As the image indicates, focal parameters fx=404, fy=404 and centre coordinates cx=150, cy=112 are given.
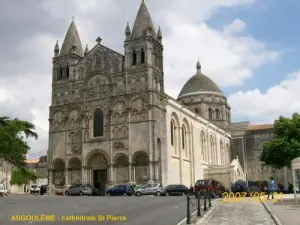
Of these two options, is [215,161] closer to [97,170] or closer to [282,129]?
[282,129]

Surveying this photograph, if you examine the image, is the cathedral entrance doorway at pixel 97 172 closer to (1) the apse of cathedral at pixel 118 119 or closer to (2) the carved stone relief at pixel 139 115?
(1) the apse of cathedral at pixel 118 119

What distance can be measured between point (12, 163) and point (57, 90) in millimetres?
10921

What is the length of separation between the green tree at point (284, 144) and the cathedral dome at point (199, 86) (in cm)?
2791

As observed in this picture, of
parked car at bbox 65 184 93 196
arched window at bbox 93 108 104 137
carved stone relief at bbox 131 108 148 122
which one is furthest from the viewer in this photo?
arched window at bbox 93 108 104 137

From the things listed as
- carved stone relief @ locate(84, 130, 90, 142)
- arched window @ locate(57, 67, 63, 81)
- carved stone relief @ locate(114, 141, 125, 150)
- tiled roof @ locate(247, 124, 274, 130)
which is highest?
arched window @ locate(57, 67, 63, 81)

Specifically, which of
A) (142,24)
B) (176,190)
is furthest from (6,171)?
(176,190)

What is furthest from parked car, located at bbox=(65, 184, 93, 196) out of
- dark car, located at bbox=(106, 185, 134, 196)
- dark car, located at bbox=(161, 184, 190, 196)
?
dark car, located at bbox=(161, 184, 190, 196)

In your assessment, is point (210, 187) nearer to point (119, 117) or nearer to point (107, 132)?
point (119, 117)

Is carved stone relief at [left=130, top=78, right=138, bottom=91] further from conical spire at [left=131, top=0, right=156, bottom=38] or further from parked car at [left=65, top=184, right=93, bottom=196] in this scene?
parked car at [left=65, top=184, right=93, bottom=196]

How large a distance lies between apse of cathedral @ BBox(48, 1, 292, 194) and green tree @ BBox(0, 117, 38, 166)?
443cm

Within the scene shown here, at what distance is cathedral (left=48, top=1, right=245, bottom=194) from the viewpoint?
42844mm

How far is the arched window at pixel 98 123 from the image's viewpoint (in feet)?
150

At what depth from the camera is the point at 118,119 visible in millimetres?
44750

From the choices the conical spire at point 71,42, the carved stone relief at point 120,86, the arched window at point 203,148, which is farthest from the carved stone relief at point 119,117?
the arched window at point 203,148
